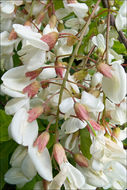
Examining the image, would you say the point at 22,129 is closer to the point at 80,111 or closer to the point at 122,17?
the point at 80,111

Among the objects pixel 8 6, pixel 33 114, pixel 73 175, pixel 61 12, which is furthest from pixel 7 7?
pixel 73 175

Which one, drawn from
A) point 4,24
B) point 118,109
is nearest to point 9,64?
point 4,24

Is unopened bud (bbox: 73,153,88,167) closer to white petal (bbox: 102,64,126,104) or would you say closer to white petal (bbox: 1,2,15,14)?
white petal (bbox: 102,64,126,104)

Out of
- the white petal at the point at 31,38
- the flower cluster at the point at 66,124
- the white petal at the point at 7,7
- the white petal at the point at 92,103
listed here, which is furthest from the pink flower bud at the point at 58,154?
the white petal at the point at 7,7

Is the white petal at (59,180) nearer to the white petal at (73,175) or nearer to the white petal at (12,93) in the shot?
the white petal at (73,175)

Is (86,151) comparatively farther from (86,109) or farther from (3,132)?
(3,132)

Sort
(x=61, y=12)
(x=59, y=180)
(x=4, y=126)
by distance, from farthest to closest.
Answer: (x=61, y=12) → (x=4, y=126) → (x=59, y=180)

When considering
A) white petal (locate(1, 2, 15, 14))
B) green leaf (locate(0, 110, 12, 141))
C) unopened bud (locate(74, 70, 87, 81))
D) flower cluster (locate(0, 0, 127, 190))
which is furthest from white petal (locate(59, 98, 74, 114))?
white petal (locate(1, 2, 15, 14))
